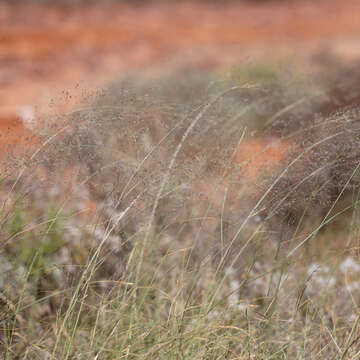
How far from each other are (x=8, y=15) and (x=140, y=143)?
36.5 ft

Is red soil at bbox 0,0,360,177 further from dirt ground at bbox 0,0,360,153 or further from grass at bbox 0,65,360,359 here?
grass at bbox 0,65,360,359

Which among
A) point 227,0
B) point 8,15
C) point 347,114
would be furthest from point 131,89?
point 227,0

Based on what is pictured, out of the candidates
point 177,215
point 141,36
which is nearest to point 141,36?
point 141,36

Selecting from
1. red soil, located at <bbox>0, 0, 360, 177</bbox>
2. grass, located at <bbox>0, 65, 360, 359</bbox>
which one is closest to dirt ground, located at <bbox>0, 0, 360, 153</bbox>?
red soil, located at <bbox>0, 0, 360, 177</bbox>

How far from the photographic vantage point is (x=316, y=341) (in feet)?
6.15

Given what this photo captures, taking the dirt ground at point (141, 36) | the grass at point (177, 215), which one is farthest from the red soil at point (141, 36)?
the grass at point (177, 215)

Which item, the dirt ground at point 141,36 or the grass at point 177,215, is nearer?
the grass at point 177,215

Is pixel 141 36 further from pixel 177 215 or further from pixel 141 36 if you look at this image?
pixel 177 215

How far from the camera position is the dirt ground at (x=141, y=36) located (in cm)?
853

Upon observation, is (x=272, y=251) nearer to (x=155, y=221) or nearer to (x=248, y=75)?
(x=155, y=221)

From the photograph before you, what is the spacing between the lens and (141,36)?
11.2 meters

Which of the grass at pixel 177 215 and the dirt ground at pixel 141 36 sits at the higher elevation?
the grass at pixel 177 215

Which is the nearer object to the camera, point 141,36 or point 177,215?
point 177,215

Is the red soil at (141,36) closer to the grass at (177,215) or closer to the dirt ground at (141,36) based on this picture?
the dirt ground at (141,36)
